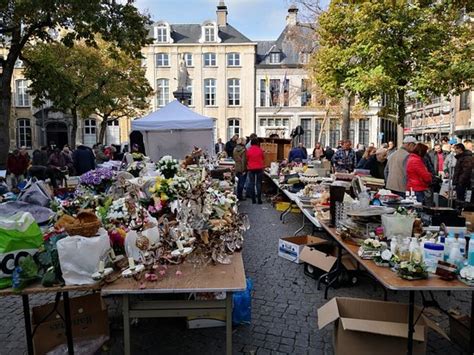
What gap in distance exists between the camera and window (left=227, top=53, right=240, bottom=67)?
31719 mm

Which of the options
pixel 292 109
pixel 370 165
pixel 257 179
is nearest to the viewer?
pixel 370 165

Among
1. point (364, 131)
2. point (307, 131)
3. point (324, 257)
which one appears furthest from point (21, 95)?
point (324, 257)

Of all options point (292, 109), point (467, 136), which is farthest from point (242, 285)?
point (292, 109)

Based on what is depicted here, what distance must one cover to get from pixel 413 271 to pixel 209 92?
30454mm

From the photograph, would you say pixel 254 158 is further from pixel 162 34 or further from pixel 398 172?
pixel 162 34

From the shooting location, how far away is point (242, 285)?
2.46 metres

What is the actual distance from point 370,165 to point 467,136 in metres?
15.0

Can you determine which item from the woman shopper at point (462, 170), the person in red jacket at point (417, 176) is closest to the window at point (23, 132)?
the woman shopper at point (462, 170)

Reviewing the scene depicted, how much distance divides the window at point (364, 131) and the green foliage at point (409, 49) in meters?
20.5

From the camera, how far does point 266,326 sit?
11.1 feet

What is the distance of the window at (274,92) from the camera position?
3184cm

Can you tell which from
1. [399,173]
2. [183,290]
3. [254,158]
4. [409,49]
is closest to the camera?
[183,290]

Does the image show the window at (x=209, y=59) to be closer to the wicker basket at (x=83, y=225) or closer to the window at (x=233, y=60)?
the window at (x=233, y=60)

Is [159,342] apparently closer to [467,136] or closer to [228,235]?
[228,235]
